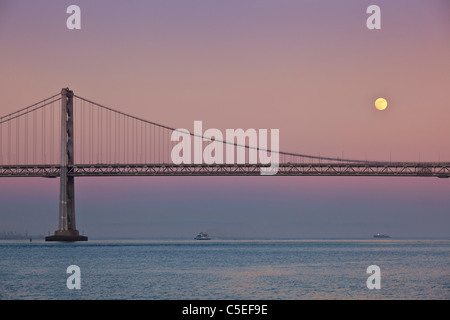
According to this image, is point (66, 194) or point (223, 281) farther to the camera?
point (66, 194)

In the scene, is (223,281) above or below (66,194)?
below

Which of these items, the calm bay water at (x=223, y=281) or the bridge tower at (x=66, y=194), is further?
the bridge tower at (x=66, y=194)

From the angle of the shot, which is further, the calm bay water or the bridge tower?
the bridge tower

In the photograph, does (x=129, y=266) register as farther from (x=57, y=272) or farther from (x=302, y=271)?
(x=302, y=271)

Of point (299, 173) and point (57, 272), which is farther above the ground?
point (299, 173)

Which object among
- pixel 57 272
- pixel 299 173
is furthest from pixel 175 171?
pixel 57 272

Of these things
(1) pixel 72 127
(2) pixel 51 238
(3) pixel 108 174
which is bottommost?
(2) pixel 51 238
